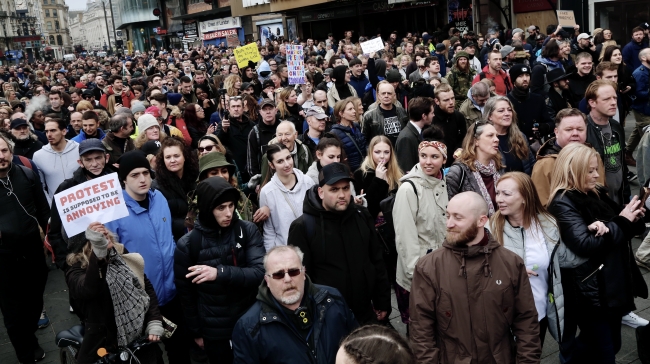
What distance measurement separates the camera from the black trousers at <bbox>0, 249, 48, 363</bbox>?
18.1 feet

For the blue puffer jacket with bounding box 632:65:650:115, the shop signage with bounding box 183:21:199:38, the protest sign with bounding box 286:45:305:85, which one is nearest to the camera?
the blue puffer jacket with bounding box 632:65:650:115

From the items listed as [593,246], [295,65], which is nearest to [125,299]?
[593,246]

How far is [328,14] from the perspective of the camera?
35406 millimetres

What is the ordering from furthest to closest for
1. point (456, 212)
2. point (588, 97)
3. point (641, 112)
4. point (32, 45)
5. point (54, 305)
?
point (32, 45)
point (641, 112)
point (54, 305)
point (588, 97)
point (456, 212)

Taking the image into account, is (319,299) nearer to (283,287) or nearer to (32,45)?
(283,287)

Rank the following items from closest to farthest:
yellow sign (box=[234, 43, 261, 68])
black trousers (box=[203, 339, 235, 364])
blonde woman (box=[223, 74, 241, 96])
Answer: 1. black trousers (box=[203, 339, 235, 364])
2. blonde woman (box=[223, 74, 241, 96])
3. yellow sign (box=[234, 43, 261, 68])

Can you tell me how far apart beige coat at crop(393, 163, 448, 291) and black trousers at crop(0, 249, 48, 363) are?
3.43 metres

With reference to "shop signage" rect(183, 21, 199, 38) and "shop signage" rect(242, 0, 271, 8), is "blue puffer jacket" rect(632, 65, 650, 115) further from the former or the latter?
"shop signage" rect(183, 21, 199, 38)

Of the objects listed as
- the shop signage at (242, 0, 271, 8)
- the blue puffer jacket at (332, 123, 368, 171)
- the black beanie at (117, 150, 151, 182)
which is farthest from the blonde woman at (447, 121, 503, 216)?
the shop signage at (242, 0, 271, 8)

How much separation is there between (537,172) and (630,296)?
1.21 meters

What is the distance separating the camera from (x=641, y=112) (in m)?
9.23

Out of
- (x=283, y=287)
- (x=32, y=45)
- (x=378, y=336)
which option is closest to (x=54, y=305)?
(x=283, y=287)

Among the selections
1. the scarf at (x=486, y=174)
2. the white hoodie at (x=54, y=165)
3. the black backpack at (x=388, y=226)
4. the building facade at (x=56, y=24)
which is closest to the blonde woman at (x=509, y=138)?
the scarf at (x=486, y=174)

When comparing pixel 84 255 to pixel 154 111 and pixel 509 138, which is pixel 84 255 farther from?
pixel 154 111
